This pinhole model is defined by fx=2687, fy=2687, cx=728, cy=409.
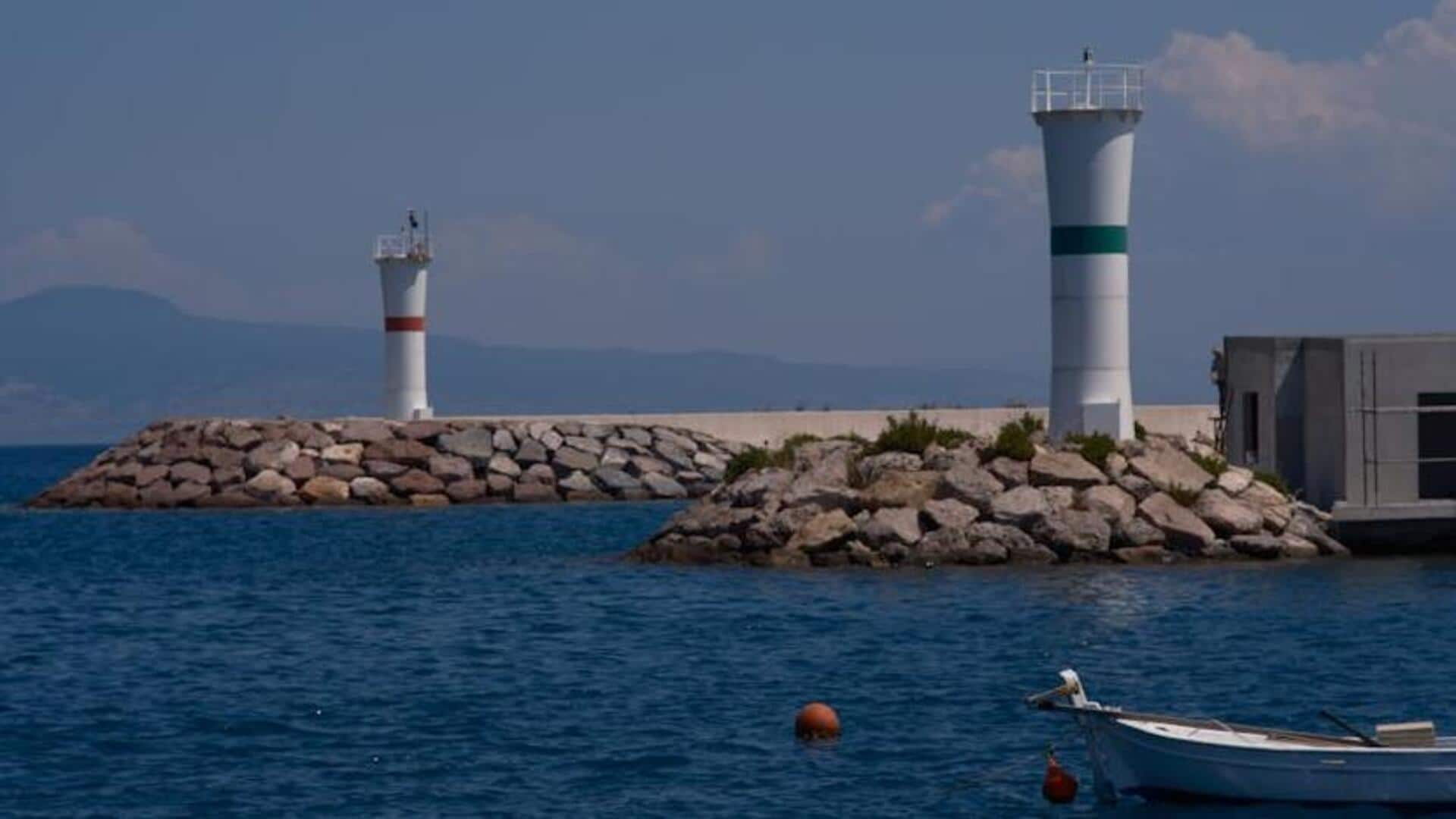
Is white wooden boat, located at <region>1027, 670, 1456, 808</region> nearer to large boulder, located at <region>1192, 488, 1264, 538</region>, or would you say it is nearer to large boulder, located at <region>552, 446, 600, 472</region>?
large boulder, located at <region>1192, 488, 1264, 538</region>

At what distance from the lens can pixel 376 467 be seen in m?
66.8

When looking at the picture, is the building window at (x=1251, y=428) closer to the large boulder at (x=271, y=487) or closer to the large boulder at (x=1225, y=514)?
the large boulder at (x=1225, y=514)

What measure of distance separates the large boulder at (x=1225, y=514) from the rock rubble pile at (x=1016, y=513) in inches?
0.7

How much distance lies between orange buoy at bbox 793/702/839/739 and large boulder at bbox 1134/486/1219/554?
16477 millimetres

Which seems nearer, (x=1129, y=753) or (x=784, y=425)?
(x=1129, y=753)

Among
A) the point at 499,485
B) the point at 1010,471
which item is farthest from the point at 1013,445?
the point at 499,485

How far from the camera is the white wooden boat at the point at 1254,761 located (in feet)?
71.2

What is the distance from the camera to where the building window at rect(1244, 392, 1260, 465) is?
152ft

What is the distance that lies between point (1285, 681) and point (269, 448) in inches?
1666

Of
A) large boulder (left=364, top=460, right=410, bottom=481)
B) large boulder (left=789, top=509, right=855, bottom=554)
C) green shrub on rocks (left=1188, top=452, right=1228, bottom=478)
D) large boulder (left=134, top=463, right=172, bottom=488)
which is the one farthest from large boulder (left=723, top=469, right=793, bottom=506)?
large boulder (left=134, top=463, right=172, bottom=488)

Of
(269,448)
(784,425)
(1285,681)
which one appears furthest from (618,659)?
(784,425)

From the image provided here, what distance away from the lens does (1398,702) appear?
27.7 meters

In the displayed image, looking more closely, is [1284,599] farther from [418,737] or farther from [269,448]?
[269,448]

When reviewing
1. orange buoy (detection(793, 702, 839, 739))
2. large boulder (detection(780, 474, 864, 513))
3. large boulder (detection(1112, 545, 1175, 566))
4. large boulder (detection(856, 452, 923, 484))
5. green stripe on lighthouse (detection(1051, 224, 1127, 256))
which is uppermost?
green stripe on lighthouse (detection(1051, 224, 1127, 256))
